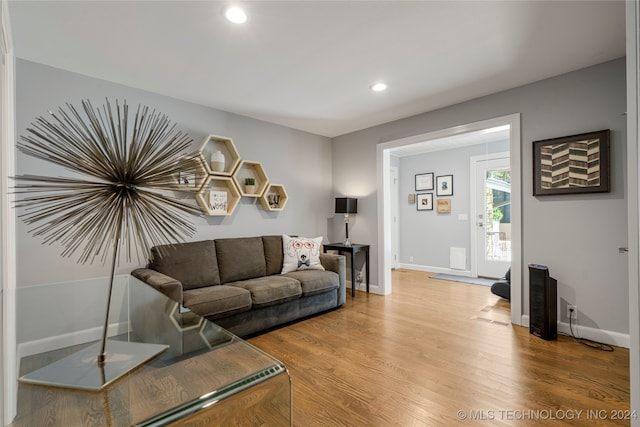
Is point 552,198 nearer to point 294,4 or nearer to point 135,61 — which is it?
point 294,4

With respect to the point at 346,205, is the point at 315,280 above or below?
below

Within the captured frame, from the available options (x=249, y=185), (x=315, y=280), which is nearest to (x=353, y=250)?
(x=315, y=280)

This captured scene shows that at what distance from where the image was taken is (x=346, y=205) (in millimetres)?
4461

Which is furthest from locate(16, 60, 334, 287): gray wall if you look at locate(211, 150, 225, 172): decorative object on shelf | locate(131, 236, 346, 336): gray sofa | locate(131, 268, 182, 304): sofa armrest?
locate(131, 268, 182, 304): sofa armrest

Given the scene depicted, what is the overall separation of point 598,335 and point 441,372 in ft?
5.54

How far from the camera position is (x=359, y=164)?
463 centimetres

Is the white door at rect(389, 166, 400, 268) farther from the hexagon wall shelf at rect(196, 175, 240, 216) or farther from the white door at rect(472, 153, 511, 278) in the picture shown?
the hexagon wall shelf at rect(196, 175, 240, 216)

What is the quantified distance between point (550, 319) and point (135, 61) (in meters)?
4.38

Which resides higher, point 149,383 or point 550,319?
point 149,383

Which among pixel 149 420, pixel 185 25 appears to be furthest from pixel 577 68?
pixel 149 420

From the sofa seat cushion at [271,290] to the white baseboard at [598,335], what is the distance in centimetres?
A: 262

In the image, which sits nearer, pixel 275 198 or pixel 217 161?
pixel 217 161

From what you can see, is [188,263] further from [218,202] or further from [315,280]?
[315,280]

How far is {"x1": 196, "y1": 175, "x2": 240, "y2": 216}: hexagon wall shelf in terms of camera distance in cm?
341
